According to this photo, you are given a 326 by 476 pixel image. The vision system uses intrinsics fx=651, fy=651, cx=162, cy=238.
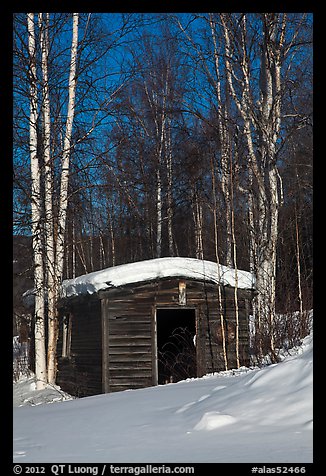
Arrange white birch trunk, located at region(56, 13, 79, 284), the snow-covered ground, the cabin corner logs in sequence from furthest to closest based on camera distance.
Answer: white birch trunk, located at region(56, 13, 79, 284), the cabin corner logs, the snow-covered ground

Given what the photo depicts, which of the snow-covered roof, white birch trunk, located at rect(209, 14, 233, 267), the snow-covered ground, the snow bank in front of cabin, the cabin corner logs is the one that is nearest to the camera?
the snow-covered ground

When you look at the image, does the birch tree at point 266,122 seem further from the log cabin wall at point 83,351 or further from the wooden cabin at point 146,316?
the log cabin wall at point 83,351

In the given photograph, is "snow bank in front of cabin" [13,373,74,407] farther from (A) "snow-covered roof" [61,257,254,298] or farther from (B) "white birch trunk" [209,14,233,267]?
Result: (B) "white birch trunk" [209,14,233,267]

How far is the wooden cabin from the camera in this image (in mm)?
13883

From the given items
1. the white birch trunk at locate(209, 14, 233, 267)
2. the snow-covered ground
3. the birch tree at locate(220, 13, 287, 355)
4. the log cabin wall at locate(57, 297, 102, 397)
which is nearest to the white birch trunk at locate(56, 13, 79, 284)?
the log cabin wall at locate(57, 297, 102, 397)

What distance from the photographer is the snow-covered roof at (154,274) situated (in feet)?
45.3

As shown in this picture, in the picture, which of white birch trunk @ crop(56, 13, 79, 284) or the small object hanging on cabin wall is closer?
the small object hanging on cabin wall

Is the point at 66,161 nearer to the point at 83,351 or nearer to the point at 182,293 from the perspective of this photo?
the point at 182,293

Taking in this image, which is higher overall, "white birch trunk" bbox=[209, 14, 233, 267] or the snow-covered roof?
"white birch trunk" bbox=[209, 14, 233, 267]

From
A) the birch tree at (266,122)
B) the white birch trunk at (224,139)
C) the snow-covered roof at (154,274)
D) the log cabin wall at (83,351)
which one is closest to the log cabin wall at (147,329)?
the snow-covered roof at (154,274)

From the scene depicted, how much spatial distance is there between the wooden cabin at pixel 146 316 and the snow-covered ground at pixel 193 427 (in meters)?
6.22

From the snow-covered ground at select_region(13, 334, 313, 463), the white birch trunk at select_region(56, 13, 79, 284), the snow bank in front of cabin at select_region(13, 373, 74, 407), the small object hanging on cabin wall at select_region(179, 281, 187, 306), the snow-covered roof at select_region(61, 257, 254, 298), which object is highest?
the white birch trunk at select_region(56, 13, 79, 284)

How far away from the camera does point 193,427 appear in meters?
5.66
